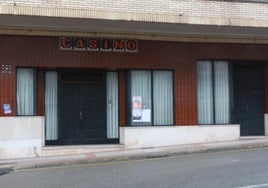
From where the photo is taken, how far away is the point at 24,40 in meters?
15.7

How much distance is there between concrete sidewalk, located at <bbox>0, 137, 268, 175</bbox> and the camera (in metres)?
13.5

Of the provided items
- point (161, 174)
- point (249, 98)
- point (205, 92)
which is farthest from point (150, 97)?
point (161, 174)

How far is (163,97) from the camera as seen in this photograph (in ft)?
56.9

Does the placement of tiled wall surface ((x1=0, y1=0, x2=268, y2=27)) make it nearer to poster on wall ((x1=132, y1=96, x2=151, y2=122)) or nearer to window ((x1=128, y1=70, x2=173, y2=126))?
window ((x1=128, y1=70, x2=173, y2=126))

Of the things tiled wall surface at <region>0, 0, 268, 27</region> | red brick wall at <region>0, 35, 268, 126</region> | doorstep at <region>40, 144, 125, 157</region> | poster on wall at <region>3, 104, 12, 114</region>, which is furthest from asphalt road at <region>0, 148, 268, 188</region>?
tiled wall surface at <region>0, 0, 268, 27</region>

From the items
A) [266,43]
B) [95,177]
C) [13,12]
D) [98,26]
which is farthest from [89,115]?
[266,43]

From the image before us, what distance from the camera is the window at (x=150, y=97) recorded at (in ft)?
55.6

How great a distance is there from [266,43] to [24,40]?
931cm

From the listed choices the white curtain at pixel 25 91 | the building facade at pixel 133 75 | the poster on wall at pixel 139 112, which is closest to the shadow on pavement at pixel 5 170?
the building facade at pixel 133 75

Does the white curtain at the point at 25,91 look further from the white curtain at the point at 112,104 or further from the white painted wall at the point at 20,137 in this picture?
the white curtain at the point at 112,104

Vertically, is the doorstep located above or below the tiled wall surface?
below

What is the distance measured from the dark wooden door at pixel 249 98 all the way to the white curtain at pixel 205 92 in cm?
129

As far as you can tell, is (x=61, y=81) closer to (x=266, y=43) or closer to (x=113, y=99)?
(x=113, y=99)

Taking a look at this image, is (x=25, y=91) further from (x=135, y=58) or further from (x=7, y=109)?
(x=135, y=58)
